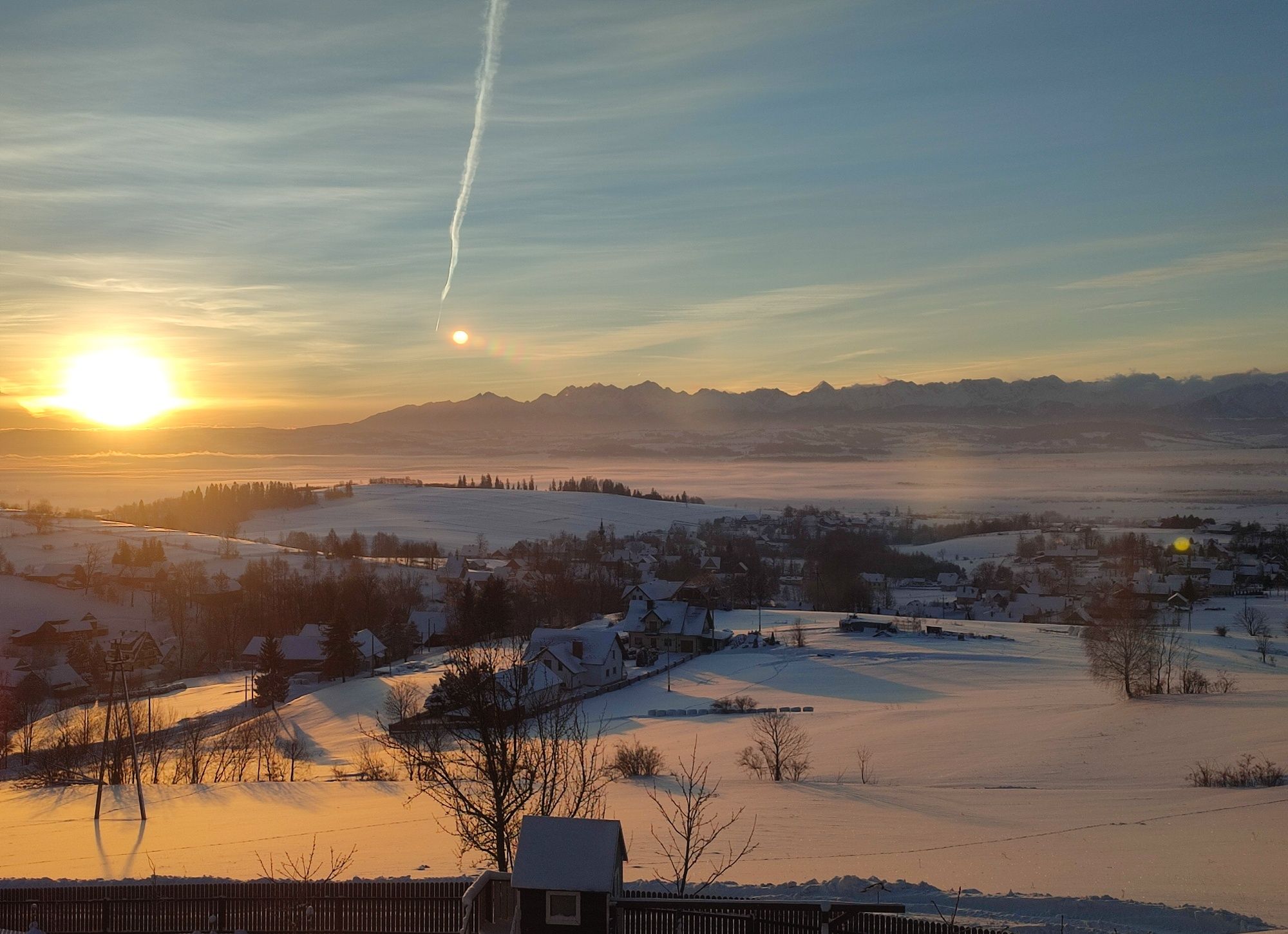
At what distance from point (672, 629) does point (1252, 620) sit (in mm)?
32752

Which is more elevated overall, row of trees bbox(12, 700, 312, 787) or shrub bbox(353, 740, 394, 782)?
shrub bbox(353, 740, 394, 782)

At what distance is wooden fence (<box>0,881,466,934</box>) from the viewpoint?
432 inches

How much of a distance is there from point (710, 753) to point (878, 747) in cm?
500

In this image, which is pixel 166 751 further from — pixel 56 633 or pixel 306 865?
pixel 56 633

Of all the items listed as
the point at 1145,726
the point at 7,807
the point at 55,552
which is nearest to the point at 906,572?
the point at 1145,726

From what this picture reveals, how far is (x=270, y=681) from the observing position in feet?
133

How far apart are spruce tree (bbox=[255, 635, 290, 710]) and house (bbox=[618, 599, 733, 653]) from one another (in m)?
19.7

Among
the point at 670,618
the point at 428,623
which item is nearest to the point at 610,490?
the point at 428,623

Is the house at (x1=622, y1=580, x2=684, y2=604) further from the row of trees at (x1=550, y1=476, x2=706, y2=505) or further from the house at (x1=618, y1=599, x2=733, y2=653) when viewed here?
the row of trees at (x1=550, y1=476, x2=706, y2=505)

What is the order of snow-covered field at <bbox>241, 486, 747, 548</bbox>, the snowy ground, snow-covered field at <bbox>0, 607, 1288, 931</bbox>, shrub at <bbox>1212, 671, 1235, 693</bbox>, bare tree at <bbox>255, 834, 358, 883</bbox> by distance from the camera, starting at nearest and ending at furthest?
1. snow-covered field at <bbox>0, 607, 1288, 931</bbox>
2. bare tree at <bbox>255, 834, 358, 883</bbox>
3. shrub at <bbox>1212, 671, 1235, 693</bbox>
4. the snowy ground
5. snow-covered field at <bbox>241, 486, 747, 548</bbox>

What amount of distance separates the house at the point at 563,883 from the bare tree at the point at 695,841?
1888 millimetres

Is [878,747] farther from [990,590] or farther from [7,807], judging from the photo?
[990,590]

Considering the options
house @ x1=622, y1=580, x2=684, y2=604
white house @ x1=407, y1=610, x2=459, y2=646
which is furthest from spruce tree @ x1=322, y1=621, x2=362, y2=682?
house @ x1=622, y1=580, x2=684, y2=604

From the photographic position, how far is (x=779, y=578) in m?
87.8
